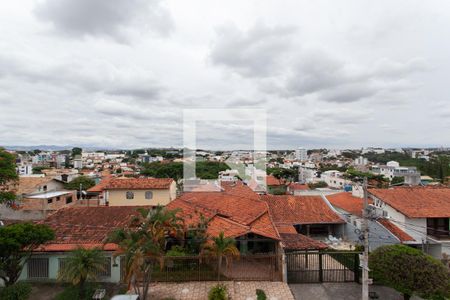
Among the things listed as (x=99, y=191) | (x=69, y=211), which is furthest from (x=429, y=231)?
(x=99, y=191)

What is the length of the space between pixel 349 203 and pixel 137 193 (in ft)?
65.4

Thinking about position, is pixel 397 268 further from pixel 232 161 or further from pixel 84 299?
pixel 232 161

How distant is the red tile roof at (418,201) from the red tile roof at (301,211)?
384cm

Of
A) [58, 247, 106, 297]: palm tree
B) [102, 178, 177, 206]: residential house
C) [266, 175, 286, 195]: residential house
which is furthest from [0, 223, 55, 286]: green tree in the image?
[266, 175, 286, 195]: residential house

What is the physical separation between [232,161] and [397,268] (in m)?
59.1

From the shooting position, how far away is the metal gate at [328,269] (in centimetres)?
1253

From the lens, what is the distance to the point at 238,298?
35.4ft

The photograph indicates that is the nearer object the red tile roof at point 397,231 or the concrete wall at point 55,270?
the concrete wall at point 55,270

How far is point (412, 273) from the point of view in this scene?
10242 mm

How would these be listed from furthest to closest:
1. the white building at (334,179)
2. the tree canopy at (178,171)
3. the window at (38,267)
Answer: the white building at (334,179) → the tree canopy at (178,171) → the window at (38,267)

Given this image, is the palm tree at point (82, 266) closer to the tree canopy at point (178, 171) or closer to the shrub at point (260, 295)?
the shrub at point (260, 295)

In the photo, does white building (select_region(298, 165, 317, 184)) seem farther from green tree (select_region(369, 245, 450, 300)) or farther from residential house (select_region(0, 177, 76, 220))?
green tree (select_region(369, 245, 450, 300))

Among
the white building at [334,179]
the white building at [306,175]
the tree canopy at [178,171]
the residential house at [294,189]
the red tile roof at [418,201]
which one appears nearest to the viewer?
the red tile roof at [418,201]

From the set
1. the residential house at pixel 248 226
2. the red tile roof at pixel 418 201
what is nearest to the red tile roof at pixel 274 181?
the red tile roof at pixel 418 201
